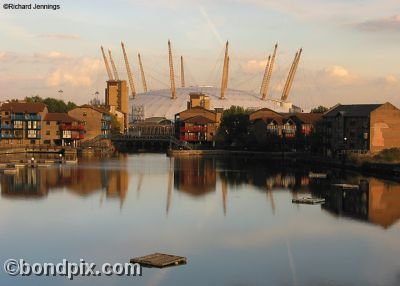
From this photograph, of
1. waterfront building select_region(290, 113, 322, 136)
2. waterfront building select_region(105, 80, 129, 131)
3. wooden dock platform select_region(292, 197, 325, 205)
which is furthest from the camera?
waterfront building select_region(105, 80, 129, 131)

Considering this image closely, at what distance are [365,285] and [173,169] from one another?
36.7 meters

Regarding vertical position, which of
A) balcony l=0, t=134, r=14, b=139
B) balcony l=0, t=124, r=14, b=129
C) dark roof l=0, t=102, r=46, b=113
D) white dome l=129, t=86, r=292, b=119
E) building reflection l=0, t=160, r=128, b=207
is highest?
white dome l=129, t=86, r=292, b=119

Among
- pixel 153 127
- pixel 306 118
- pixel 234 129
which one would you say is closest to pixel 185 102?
pixel 153 127

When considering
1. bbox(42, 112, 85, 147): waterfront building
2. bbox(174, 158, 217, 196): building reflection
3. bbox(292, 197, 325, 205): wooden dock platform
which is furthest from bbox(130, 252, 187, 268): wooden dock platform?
bbox(42, 112, 85, 147): waterfront building

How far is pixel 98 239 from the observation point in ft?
75.7

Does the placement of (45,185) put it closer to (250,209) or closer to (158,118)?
(250,209)

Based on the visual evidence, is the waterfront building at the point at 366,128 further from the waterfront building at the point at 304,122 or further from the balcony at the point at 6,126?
the balcony at the point at 6,126

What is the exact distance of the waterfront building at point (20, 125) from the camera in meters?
74.4

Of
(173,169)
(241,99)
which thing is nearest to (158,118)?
(241,99)

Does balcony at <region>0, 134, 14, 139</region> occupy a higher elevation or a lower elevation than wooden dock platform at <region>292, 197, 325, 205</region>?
higher

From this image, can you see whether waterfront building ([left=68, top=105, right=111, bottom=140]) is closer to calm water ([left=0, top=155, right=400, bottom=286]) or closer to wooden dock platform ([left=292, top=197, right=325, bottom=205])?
calm water ([left=0, top=155, right=400, bottom=286])

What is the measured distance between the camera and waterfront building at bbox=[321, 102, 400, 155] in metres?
60.4

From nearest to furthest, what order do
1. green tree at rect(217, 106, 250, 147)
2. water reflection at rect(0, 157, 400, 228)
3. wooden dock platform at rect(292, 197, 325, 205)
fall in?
water reflection at rect(0, 157, 400, 228)
wooden dock platform at rect(292, 197, 325, 205)
green tree at rect(217, 106, 250, 147)

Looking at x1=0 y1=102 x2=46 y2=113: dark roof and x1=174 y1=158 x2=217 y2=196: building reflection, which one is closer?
x1=174 y1=158 x2=217 y2=196: building reflection
